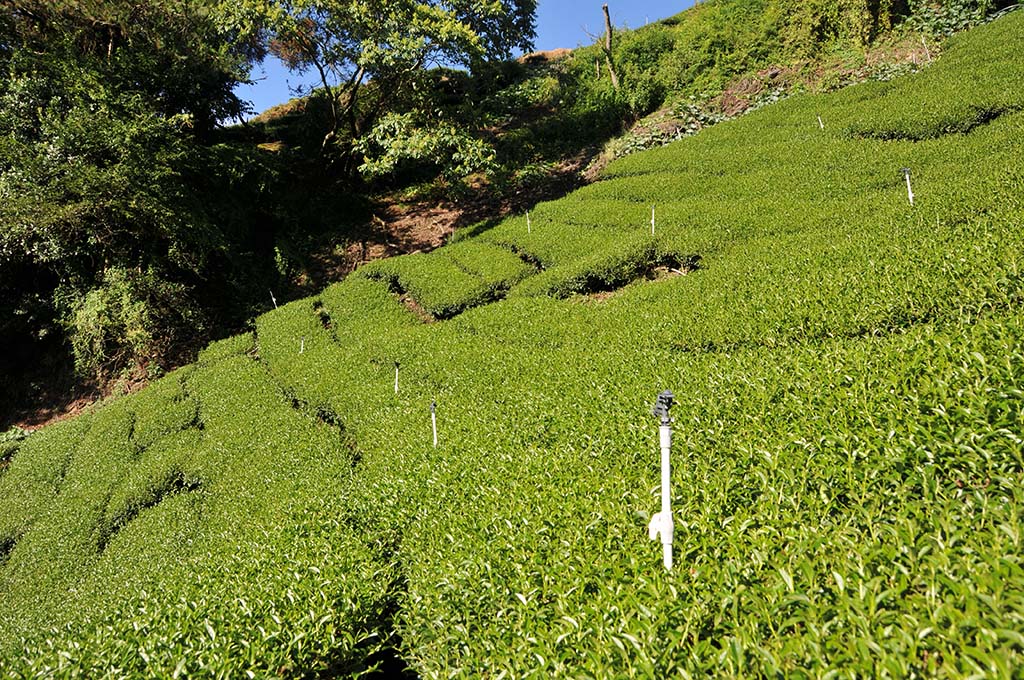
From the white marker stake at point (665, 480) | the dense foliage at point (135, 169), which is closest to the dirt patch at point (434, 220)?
the dense foliage at point (135, 169)

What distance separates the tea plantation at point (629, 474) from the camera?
2.67 metres

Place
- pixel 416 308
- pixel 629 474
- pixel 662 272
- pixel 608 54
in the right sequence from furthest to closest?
pixel 608 54, pixel 416 308, pixel 662 272, pixel 629 474

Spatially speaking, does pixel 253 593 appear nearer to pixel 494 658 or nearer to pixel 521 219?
pixel 494 658

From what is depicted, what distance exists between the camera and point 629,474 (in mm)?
4648

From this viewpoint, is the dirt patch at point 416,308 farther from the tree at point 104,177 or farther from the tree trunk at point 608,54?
the tree trunk at point 608,54

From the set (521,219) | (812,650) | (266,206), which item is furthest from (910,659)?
(266,206)

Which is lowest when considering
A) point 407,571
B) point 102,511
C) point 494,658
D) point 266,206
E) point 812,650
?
point 102,511

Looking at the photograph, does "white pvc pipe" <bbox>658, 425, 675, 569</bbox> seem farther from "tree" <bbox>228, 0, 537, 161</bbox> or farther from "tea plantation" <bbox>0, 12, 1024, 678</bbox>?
"tree" <bbox>228, 0, 537, 161</bbox>

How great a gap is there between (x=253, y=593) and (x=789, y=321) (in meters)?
7.90

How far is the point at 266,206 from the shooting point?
2628 centimetres

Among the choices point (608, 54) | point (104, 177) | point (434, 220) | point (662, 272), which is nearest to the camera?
point (662, 272)

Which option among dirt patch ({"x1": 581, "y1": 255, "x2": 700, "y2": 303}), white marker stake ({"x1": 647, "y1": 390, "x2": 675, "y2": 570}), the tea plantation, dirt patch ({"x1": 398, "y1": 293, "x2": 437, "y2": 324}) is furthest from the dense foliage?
white marker stake ({"x1": 647, "y1": 390, "x2": 675, "y2": 570})

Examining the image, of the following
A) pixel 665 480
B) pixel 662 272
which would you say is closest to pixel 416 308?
pixel 662 272

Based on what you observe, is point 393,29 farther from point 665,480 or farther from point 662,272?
point 665,480
